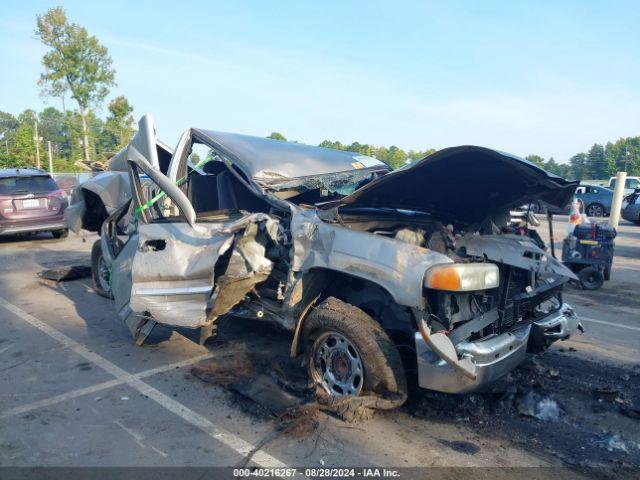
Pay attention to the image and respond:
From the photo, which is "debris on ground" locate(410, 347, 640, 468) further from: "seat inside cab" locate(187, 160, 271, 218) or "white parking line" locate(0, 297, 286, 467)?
"seat inside cab" locate(187, 160, 271, 218)

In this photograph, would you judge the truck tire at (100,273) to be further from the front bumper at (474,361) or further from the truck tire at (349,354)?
the front bumper at (474,361)

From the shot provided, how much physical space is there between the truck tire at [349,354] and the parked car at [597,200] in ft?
76.2

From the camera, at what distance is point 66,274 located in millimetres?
7770

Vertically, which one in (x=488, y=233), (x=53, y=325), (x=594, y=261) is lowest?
(x=53, y=325)

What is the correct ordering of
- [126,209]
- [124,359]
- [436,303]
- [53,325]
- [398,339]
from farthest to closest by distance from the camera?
[126,209] → [53,325] → [124,359] → [398,339] → [436,303]

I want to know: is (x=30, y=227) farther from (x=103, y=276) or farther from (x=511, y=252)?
(x=511, y=252)

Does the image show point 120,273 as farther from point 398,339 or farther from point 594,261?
point 594,261

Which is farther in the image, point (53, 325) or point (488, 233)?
point (53, 325)

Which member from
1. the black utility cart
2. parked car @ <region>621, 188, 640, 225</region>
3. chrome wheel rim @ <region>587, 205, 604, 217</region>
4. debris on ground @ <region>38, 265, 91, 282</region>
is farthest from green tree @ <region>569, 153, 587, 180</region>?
debris on ground @ <region>38, 265, 91, 282</region>

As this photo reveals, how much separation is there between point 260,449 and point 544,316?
252 centimetres

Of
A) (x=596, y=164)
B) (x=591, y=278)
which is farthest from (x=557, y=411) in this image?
(x=596, y=164)

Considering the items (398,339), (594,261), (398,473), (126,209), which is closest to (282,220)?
(398,339)

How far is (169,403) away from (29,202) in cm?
970

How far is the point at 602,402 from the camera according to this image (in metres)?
3.81
